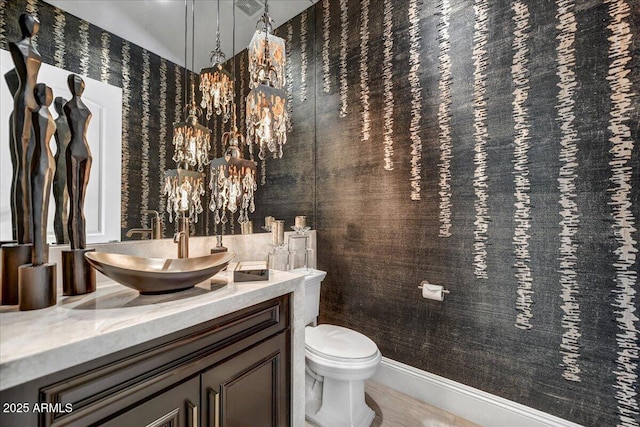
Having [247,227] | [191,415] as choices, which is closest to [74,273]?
[191,415]

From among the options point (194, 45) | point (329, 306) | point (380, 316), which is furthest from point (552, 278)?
point (194, 45)

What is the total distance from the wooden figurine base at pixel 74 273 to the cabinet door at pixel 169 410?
0.45 meters

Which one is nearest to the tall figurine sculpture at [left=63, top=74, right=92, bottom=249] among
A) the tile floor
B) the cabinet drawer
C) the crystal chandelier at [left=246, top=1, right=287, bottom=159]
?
the cabinet drawer

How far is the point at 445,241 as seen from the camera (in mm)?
1656

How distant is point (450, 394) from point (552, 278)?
0.90 metres

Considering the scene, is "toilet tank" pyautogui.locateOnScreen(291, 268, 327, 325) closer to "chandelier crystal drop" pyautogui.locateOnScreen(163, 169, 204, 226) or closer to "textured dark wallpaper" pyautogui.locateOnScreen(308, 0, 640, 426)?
"textured dark wallpaper" pyautogui.locateOnScreen(308, 0, 640, 426)

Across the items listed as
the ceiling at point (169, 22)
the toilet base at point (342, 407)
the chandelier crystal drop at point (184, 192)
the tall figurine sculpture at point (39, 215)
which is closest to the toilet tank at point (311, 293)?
the toilet base at point (342, 407)

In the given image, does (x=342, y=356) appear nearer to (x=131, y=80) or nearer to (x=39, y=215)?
(x=39, y=215)

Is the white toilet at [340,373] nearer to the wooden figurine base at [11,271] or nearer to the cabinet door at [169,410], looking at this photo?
the cabinet door at [169,410]

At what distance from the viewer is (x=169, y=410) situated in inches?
31.4

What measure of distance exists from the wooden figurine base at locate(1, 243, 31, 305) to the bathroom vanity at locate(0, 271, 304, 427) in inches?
1.5

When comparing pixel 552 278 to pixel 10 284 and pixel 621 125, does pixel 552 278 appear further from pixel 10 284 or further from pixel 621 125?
pixel 10 284

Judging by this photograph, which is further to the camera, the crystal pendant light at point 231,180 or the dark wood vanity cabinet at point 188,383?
the crystal pendant light at point 231,180

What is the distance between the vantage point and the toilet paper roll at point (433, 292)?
1.63 m
